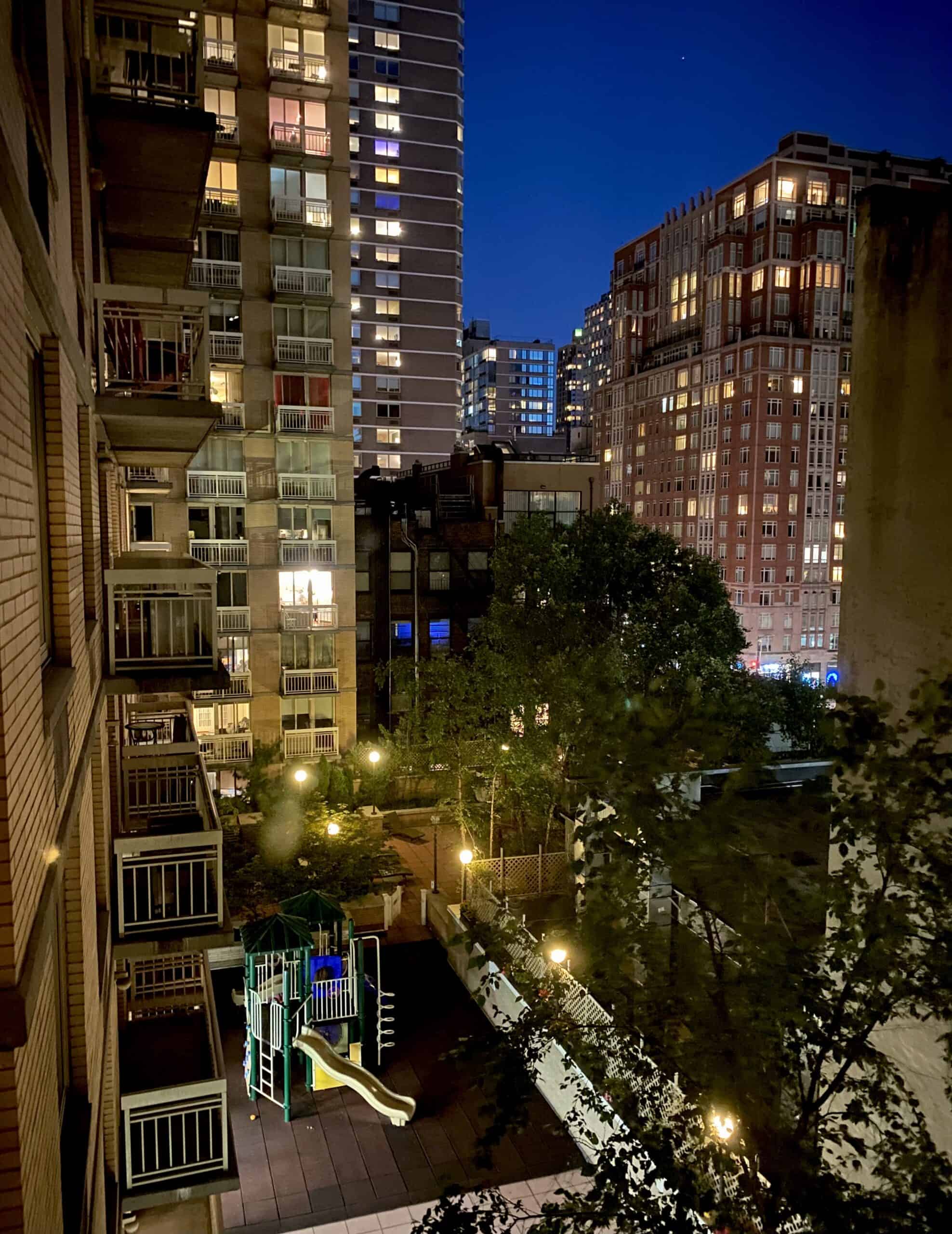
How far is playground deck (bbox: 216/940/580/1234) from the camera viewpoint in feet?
37.6

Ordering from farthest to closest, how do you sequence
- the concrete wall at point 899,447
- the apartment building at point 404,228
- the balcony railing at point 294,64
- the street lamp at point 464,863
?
1. the apartment building at point 404,228
2. the balcony railing at point 294,64
3. the street lamp at point 464,863
4. the concrete wall at point 899,447

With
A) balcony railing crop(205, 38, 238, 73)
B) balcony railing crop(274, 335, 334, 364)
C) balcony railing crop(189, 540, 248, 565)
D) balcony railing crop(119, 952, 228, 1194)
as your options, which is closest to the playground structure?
balcony railing crop(119, 952, 228, 1194)

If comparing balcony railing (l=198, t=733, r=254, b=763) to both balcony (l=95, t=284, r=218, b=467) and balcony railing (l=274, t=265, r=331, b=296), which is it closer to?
balcony railing (l=274, t=265, r=331, b=296)

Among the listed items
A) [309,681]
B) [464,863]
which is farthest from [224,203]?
[464,863]

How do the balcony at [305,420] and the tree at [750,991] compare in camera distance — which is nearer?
the tree at [750,991]

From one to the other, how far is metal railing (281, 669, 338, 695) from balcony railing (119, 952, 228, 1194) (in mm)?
18524

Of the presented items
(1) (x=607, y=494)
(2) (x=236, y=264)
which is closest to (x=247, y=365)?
(2) (x=236, y=264)

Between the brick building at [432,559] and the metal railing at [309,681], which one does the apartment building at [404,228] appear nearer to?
the brick building at [432,559]

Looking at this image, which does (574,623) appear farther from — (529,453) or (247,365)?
(529,453)

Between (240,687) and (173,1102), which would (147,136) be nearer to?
(173,1102)

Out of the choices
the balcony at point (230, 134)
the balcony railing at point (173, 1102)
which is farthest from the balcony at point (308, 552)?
the balcony railing at point (173, 1102)

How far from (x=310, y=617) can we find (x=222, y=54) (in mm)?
17742

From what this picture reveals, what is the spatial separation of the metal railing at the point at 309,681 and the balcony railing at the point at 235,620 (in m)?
1.96

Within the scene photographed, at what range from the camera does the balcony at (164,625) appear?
29.9ft
